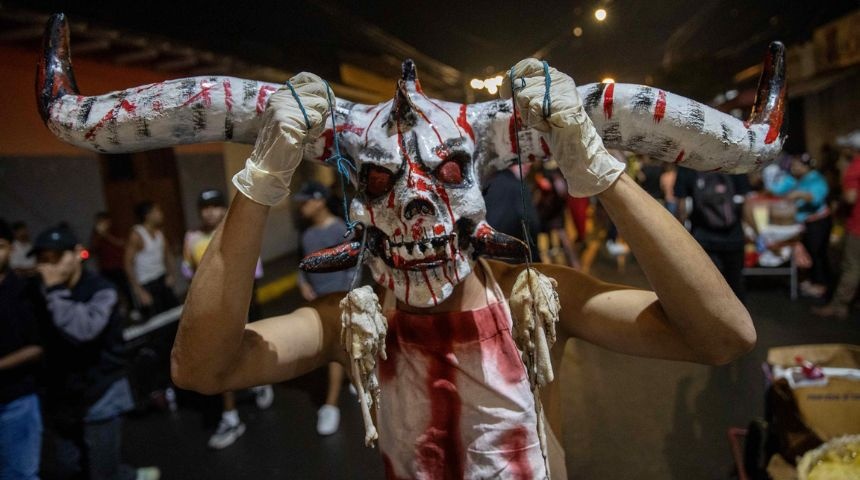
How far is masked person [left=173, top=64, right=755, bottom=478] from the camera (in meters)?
1.16

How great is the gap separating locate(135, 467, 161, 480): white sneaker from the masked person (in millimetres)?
2838

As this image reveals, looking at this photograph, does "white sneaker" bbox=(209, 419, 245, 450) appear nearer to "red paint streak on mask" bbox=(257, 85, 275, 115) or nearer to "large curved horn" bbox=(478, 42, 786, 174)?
"red paint streak on mask" bbox=(257, 85, 275, 115)

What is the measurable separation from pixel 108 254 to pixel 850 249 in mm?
7686

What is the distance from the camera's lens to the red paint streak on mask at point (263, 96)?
49.8 inches

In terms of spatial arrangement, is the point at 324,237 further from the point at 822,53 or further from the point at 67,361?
the point at 822,53

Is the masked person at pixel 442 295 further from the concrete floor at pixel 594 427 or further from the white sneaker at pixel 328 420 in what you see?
the white sneaker at pixel 328 420

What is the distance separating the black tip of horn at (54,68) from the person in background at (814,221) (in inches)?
274

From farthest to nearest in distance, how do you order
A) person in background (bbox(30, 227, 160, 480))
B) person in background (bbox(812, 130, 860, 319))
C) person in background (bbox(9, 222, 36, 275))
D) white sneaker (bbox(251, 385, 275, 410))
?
person in background (bbox(812, 130, 860, 319)) → person in background (bbox(9, 222, 36, 275)) → white sneaker (bbox(251, 385, 275, 410)) → person in background (bbox(30, 227, 160, 480))

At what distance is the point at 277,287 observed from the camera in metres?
7.48

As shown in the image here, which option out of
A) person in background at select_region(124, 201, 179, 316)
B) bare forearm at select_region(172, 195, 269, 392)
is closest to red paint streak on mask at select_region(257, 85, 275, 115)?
bare forearm at select_region(172, 195, 269, 392)

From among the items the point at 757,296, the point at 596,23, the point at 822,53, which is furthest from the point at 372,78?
the point at 822,53

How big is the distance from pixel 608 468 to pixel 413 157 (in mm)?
2623

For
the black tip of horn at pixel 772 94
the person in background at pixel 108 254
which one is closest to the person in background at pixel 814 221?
the black tip of horn at pixel 772 94

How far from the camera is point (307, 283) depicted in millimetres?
4180
